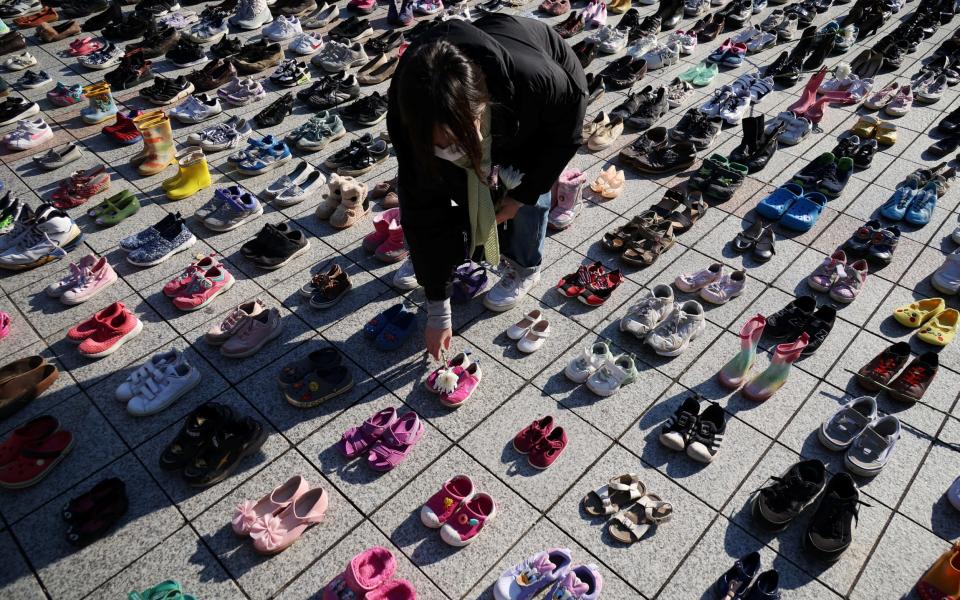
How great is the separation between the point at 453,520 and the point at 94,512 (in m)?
2.23

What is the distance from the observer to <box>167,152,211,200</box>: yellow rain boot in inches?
263

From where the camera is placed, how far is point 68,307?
552 centimetres

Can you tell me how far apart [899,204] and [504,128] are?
5028 mm

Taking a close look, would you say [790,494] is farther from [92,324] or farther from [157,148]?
[157,148]

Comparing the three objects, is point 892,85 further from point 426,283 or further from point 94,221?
point 94,221

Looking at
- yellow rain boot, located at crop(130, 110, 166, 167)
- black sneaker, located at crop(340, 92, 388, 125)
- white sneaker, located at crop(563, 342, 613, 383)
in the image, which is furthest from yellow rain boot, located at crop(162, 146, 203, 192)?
white sneaker, located at crop(563, 342, 613, 383)

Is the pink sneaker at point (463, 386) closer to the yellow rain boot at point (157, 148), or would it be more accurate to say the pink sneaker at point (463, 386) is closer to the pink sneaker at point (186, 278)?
the pink sneaker at point (186, 278)

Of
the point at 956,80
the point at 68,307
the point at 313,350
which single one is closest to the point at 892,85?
the point at 956,80

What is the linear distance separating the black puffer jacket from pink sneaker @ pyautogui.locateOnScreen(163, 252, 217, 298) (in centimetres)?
237

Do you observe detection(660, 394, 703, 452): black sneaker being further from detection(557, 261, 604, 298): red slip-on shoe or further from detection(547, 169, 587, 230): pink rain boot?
detection(547, 169, 587, 230): pink rain boot

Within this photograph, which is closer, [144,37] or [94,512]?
[94,512]

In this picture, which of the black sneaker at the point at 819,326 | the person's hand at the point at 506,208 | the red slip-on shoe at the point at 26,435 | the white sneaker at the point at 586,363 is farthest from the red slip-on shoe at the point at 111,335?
the black sneaker at the point at 819,326

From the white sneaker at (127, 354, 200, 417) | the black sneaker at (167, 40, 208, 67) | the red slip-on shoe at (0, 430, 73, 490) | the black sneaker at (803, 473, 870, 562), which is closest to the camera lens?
the black sneaker at (803, 473, 870, 562)

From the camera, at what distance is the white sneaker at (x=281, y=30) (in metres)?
9.59
